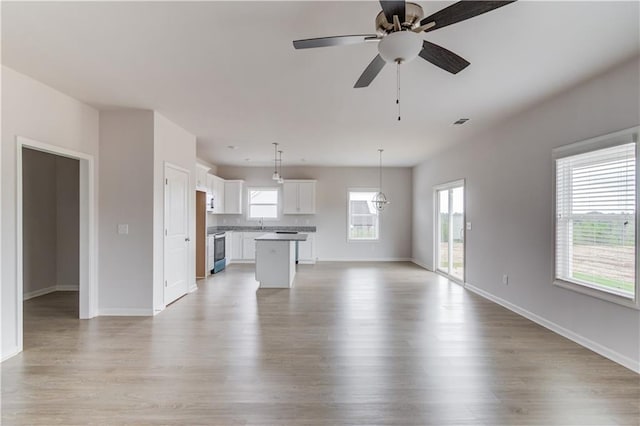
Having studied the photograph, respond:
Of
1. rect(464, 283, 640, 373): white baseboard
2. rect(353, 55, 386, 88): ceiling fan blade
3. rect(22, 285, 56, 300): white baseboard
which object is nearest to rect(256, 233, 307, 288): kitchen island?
rect(464, 283, 640, 373): white baseboard

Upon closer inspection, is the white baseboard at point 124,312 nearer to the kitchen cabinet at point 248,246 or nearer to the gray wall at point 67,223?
the gray wall at point 67,223

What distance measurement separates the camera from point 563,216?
142 inches

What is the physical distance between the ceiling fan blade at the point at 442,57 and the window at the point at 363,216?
6.89 meters

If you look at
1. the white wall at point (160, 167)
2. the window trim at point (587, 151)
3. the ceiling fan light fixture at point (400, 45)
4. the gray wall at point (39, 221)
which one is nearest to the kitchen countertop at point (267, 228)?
the gray wall at point (39, 221)

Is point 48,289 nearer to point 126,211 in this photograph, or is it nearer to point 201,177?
point 126,211

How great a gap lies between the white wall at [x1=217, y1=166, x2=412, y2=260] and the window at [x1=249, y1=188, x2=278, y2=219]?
0.20 meters

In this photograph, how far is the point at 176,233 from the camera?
484 centimetres

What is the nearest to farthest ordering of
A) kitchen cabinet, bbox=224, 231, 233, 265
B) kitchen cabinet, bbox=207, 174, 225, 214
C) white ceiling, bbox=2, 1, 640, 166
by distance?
white ceiling, bbox=2, 1, 640, 166 → kitchen cabinet, bbox=207, 174, 225, 214 → kitchen cabinet, bbox=224, 231, 233, 265

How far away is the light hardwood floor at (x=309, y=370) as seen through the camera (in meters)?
2.14

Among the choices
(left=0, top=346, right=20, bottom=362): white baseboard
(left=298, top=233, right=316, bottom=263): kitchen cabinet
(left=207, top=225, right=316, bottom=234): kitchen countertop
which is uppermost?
(left=207, top=225, right=316, bottom=234): kitchen countertop

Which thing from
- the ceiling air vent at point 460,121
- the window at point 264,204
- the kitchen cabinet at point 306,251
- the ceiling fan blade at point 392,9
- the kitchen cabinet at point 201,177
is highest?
the ceiling air vent at point 460,121

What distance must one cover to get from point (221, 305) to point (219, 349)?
62.1 inches

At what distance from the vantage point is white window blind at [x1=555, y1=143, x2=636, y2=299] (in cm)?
287

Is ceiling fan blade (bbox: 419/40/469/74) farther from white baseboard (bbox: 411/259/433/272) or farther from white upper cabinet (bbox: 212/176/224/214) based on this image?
white upper cabinet (bbox: 212/176/224/214)
